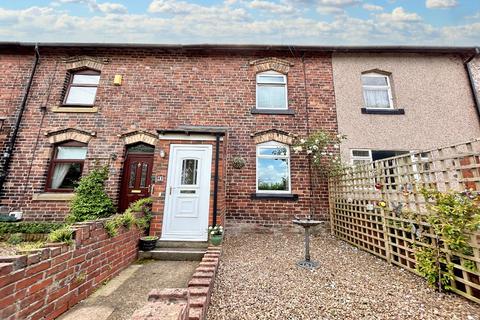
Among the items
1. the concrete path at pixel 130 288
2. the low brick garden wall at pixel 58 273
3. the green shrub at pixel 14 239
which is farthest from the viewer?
the green shrub at pixel 14 239

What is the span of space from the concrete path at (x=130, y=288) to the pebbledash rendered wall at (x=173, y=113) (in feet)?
7.75

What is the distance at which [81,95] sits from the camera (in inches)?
279

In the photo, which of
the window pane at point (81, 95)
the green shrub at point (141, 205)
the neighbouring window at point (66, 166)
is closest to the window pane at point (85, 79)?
the window pane at point (81, 95)

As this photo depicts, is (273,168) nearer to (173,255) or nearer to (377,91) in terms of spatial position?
(173,255)

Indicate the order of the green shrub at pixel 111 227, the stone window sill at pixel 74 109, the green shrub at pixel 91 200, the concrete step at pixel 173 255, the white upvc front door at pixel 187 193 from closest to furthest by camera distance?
the green shrub at pixel 111 227 < the concrete step at pixel 173 255 < the white upvc front door at pixel 187 193 < the green shrub at pixel 91 200 < the stone window sill at pixel 74 109

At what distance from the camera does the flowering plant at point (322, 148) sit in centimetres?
613

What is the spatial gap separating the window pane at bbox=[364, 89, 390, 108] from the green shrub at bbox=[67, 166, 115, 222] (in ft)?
28.5

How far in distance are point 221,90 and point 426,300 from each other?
22.2 ft

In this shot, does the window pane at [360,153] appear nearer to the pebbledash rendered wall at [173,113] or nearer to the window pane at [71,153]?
the pebbledash rendered wall at [173,113]

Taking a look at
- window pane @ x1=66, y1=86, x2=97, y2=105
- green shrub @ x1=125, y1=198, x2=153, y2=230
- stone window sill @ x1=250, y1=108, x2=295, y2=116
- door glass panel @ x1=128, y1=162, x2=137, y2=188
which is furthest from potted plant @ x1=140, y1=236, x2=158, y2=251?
window pane @ x1=66, y1=86, x2=97, y2=105

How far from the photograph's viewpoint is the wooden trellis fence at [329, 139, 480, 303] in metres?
2.70

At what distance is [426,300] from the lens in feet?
8.55

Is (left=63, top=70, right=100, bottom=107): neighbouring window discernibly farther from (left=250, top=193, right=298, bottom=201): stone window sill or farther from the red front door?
(left=250, top=193, right=298, bottom=201): stone window sill

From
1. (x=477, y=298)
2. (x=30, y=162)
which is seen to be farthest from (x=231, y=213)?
(x=30, y=162)
